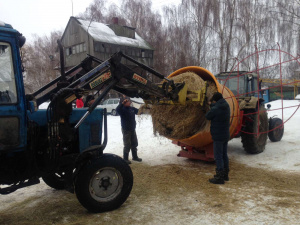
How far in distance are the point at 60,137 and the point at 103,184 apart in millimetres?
942

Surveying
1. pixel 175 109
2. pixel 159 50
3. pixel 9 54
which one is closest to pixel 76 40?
pixel 159 50

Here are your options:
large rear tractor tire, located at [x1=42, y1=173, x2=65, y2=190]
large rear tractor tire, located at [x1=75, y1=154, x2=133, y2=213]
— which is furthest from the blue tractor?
large rear tractor tire, located at [x1=42, y1=173, x2=65, y2=190]

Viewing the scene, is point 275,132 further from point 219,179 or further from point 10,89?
point 10,89

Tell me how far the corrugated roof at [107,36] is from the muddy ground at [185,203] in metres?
21.1

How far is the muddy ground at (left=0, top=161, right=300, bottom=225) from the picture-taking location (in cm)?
375

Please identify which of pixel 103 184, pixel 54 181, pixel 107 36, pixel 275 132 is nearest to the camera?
pixel 103 184

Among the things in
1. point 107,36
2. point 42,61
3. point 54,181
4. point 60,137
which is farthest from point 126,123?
point 42,61

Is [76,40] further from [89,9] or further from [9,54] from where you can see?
[9,54]

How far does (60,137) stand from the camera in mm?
3920

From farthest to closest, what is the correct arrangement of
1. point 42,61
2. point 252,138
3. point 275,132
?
1. point 42,61
2. point 275,132
3. point 252,138

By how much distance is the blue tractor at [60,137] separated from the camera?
136 inches

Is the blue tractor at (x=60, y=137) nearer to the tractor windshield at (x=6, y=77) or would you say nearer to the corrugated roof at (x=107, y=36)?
the tractor windshield at (x=6, y=77)

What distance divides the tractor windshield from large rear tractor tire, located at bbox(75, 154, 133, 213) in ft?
4.62

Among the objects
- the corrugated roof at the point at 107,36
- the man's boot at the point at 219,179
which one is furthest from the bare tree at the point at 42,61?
the man's boot at the point at 219,179
